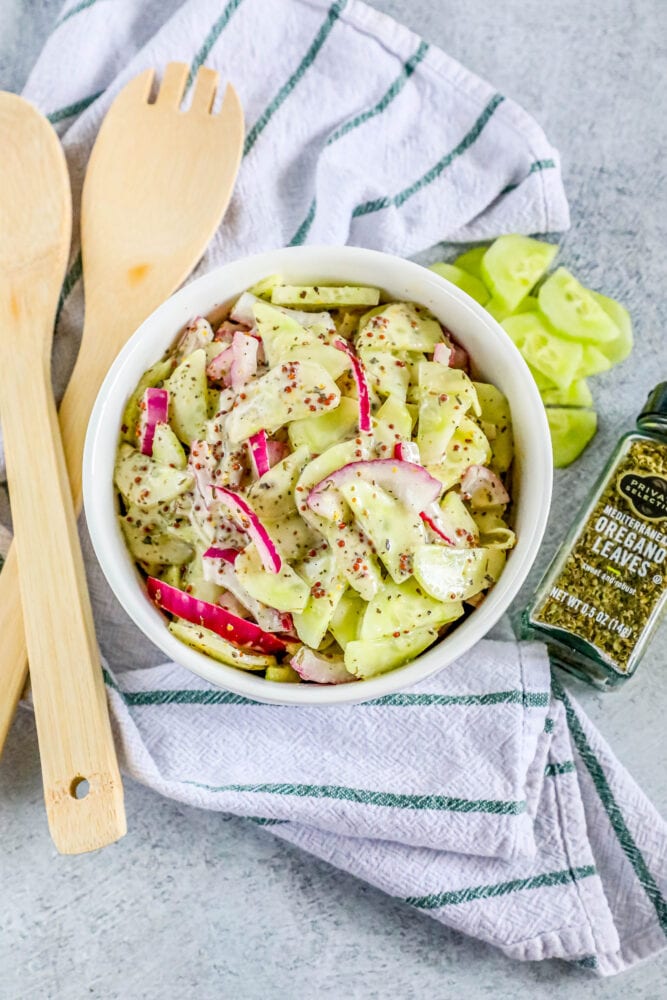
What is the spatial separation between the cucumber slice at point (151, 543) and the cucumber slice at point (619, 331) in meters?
0.84

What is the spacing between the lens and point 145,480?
1.37 metres

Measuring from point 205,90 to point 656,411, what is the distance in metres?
0.90

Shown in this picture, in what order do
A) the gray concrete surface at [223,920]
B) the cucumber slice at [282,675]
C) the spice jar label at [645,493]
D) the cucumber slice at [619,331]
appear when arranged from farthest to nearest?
1. the cucumber slice at [619,331]
2. the gray concrete surface at [223,920]
3. the spice jar label at [645,493]
4. the cucumber slice at [282,675]

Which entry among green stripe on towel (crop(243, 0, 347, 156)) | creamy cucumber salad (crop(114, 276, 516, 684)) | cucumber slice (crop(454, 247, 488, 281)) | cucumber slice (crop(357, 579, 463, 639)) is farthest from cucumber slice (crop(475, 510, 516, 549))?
green stripe on towel (crop(243, 0, 347, 156))

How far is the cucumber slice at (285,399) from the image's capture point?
49.8 inches

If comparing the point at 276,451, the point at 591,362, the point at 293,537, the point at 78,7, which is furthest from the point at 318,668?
the point at 78,7

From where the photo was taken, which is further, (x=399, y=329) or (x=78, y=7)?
(x=78, y=7)

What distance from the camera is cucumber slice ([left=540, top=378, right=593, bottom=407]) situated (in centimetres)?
171

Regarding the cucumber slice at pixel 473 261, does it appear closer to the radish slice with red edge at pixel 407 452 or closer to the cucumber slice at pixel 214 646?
the radish slice with red edge at pixel 407 452

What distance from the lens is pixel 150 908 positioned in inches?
64.7

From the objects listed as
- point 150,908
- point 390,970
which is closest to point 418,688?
point 390,970

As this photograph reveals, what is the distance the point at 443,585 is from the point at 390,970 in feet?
2.51

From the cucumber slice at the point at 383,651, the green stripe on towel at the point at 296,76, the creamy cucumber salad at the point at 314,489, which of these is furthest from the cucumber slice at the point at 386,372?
the green stripe on towel at the point at 296,76

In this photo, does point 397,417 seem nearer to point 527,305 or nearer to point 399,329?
point 399,329
